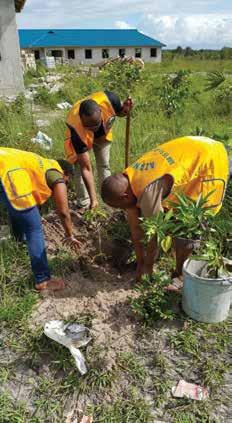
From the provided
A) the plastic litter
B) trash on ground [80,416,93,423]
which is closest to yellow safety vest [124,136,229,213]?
the plastic litter

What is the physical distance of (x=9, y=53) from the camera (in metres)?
9.20

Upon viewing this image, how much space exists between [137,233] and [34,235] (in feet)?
2.30

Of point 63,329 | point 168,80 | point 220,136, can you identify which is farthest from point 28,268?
point 168,80

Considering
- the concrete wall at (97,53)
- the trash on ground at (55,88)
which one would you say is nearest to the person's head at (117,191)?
the trash on ground at (55,88)

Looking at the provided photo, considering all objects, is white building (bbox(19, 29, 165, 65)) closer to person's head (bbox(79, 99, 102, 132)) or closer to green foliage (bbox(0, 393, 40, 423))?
person's head (bbox(79, 99, 102, 132))

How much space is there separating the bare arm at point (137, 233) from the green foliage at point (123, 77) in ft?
17.8

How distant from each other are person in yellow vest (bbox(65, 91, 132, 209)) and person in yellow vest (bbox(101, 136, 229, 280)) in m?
0.92

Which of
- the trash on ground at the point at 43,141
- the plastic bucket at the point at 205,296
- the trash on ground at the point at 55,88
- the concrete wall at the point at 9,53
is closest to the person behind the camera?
the plastic bucket at the point at 205,296

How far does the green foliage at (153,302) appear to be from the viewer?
92.2 inches

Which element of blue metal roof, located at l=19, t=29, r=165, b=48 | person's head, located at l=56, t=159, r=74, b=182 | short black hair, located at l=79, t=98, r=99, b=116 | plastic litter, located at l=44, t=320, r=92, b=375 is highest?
short black hair, located at l=79, t=98, r=99, b=116

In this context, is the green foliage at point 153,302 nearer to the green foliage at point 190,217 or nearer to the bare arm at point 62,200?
the green foliage at point 190,217

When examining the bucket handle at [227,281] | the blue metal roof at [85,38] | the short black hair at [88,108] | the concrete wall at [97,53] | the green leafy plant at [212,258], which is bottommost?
the concrete wall at [97,53]

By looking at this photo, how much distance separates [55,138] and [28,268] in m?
2.67

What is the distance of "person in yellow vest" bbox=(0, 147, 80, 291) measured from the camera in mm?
2373
